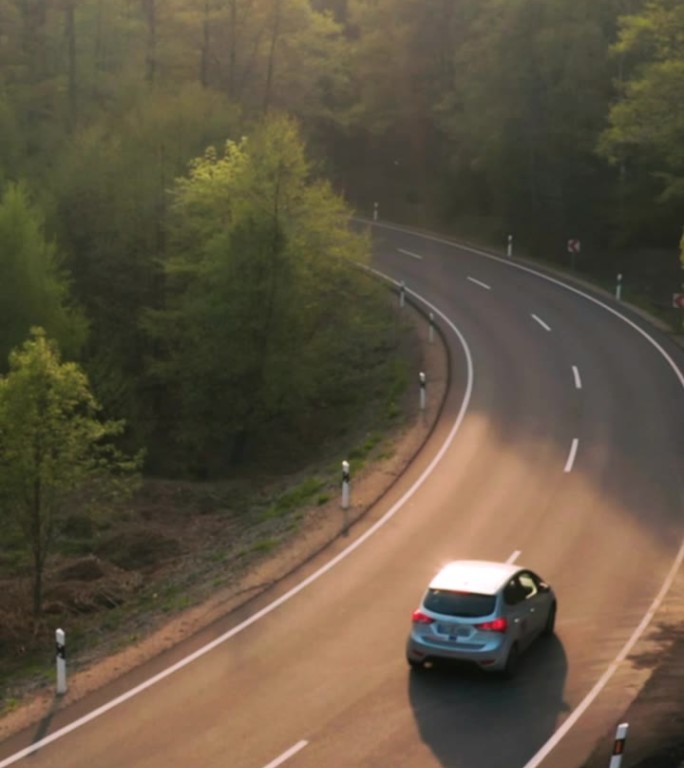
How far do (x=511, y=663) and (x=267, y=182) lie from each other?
23.1m

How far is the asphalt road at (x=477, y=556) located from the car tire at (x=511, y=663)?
0.17 metres

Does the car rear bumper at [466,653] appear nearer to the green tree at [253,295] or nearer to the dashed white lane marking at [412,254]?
the green tree at [253,295]

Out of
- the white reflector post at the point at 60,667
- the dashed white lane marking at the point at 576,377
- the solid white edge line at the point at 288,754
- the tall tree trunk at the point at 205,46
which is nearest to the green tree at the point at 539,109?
the tall tree trunk at the point at 205,46

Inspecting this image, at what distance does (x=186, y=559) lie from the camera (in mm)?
26750

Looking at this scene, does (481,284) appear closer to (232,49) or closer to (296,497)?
(232,49)

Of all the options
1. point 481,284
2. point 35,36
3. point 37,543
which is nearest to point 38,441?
point 37,543

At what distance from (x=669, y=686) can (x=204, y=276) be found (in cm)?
2378

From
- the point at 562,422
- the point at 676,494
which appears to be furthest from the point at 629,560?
the point at 562,422

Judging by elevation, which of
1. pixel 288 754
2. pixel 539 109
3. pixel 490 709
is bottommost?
pixel 288 754

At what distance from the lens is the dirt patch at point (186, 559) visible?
1917cm

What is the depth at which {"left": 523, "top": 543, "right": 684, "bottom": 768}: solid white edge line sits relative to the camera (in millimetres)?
15067

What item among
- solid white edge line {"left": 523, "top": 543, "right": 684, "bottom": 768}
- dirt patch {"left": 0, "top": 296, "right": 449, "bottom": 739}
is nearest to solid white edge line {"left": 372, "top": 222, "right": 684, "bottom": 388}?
dirt patch {"left": 0, "top": 296, "right": 449, "bottom": 739}

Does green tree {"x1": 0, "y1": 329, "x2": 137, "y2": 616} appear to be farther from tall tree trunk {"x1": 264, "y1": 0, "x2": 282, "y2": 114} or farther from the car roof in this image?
tall tree trunk {"x1": 264, "y1": 0, "x2": 282, "y2": 114}

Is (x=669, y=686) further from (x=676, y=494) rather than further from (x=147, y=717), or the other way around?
(x=676, y=494)
